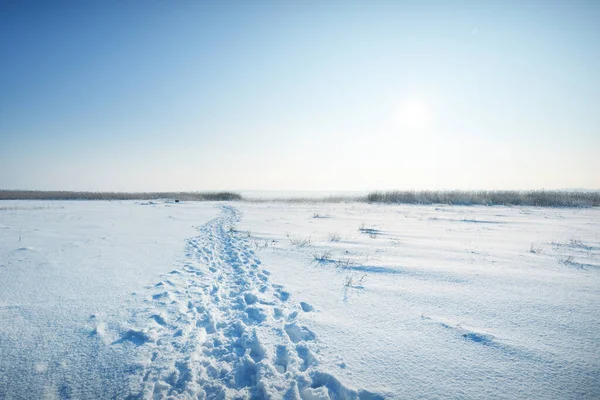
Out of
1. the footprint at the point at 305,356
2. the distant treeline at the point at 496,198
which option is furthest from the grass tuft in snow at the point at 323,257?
the distant treeline at the point at 496,198

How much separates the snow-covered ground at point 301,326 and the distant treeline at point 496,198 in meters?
19.6

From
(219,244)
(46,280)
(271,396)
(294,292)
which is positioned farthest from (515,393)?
(219,244)

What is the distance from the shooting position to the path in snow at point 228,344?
1970 mm

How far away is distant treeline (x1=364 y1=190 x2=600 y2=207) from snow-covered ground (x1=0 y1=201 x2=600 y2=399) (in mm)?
19551

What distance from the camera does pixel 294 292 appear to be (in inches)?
149

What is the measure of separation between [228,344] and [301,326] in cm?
82

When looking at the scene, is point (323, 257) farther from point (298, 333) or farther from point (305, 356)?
point (305, 356)

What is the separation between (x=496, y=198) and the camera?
21.7 meters

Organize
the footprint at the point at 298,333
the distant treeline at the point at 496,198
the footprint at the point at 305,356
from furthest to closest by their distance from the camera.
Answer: the distant treeline at the point at 496,198 → the footprint at the point at 298,333 → the footprint at the point at 305,356

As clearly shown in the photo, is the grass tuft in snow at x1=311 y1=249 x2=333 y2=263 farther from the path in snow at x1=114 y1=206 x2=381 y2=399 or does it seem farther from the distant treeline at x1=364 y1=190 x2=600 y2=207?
the distant treeline at x1=364 y1=190 x2=600 y2=207

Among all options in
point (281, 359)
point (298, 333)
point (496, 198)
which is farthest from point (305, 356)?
point (496, 198)

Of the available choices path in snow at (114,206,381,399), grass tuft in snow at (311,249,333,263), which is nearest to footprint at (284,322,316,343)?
path in snow at (114,206,381,399)

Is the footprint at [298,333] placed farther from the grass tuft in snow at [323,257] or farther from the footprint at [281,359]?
Answer: the grass tuft in snow at [323,257]

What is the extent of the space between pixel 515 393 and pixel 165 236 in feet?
28.9
